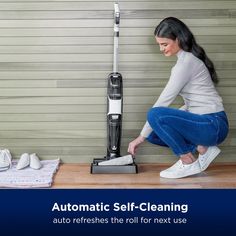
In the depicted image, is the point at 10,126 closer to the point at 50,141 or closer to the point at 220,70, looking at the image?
the point at 50,141

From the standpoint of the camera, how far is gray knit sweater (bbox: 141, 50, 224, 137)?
12.0 ft

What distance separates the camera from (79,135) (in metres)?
4.19

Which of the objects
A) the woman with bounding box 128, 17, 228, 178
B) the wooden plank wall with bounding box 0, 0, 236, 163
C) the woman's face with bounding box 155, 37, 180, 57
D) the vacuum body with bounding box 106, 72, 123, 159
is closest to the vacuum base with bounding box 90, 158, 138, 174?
the vacuum body with bounding box 106, 72, 123, 159

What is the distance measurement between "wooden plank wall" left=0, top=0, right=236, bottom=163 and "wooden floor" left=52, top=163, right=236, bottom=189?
238 millimetres

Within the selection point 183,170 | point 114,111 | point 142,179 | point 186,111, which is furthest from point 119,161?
point 186,111

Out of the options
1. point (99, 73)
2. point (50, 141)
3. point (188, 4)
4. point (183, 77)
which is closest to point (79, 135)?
point (50, 141)


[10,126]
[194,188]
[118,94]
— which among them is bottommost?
[194,188]

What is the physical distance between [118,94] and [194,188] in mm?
873

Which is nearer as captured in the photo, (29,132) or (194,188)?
(194,188)

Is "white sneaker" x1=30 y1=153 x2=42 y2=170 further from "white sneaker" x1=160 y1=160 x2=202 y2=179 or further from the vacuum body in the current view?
"white sneaker" x1=160 y1=160 x2=202 y2=179

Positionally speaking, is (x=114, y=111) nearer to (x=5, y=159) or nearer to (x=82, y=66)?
(x=82, y=66)

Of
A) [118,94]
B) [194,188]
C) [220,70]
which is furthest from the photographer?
[220,70]

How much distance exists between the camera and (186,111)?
3791mm

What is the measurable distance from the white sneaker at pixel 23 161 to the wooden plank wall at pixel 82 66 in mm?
147
